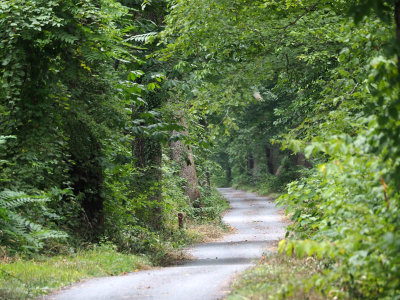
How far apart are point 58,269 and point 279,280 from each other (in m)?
4.46

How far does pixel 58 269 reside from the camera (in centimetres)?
984

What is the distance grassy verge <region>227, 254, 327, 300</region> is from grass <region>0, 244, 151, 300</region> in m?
3.13

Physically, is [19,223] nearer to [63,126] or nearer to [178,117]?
[63,126]

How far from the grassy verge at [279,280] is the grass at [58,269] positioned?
313cm

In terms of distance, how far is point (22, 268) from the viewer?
368 inches

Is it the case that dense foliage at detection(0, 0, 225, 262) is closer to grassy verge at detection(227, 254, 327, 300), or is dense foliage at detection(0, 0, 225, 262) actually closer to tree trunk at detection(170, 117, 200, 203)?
grassy verge at detection(227, 254, 327, 300)

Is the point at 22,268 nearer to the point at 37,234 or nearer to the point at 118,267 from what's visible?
the point at 37,234

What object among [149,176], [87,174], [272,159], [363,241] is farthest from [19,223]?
[272,159]

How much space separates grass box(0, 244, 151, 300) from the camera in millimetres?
8352

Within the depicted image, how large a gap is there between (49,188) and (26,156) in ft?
4.07

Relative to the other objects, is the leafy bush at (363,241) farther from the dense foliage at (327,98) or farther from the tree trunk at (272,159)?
the tree trunk at (272,159)

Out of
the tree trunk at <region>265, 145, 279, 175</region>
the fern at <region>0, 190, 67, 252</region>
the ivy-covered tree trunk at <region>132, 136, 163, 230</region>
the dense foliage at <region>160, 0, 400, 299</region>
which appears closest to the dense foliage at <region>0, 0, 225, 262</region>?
the fern at <region>0, 190, 67, 252</region>

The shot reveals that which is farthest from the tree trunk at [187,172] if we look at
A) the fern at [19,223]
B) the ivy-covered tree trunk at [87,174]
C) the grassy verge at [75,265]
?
the fern at [19,223]

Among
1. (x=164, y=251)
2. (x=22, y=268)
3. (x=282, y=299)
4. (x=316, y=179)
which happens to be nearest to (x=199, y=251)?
(x=164, y=251)
